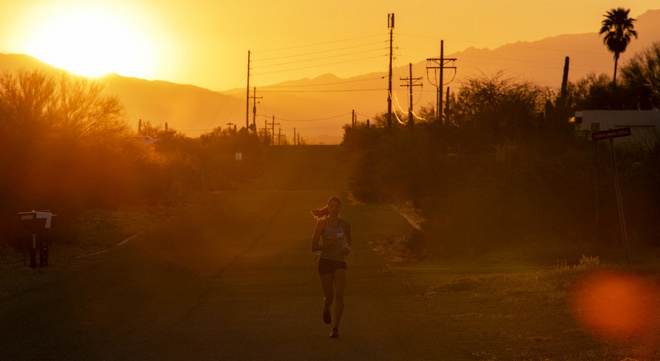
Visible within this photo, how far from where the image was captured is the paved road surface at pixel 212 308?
40.5ft

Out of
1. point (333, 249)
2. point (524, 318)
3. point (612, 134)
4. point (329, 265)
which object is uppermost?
point (612, 134)

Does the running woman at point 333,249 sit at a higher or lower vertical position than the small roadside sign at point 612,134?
lower

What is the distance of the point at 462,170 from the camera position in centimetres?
3775

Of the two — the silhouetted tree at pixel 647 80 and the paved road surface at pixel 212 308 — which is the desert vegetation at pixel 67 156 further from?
the silhouetted tree at pixel 647 80

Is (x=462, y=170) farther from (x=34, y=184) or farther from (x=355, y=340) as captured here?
(x=355, y=340)

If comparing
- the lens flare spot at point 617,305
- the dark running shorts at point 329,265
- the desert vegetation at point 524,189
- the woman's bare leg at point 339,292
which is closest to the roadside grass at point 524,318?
the lens flare spot at point 617,305

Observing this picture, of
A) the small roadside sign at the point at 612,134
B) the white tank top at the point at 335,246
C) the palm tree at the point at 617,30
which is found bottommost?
the white tank top at the point at 335,246

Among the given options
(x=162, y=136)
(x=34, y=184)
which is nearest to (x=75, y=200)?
(x=34, y=184)

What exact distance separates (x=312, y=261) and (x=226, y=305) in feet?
31.5

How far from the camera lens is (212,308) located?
17.1 m

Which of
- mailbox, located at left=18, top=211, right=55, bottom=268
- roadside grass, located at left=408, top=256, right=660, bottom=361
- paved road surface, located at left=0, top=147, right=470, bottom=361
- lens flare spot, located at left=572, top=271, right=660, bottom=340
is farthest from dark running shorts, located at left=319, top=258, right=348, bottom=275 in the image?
mailbox, located at left=18, top=211, right=55, bottom=268

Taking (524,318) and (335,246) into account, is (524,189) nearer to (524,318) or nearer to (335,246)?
(524,318)

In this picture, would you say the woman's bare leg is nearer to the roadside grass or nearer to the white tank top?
the white tank top

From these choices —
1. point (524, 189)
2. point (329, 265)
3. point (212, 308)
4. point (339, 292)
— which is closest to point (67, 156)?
point (524, 189)
